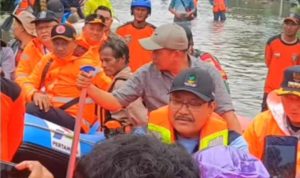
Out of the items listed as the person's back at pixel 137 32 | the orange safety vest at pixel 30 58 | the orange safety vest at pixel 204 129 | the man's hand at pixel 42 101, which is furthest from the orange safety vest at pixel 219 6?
the orange safety vest at pixel 204 129

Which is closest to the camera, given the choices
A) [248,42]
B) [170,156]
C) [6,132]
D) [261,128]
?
[170,156]

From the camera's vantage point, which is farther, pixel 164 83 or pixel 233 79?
pixel 233 79

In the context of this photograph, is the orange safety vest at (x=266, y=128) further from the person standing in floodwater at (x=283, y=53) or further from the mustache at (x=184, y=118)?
the person standing in floodwater at (x=283, y=53)

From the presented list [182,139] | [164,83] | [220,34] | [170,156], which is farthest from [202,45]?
[170,156]

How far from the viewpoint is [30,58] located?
222 inches

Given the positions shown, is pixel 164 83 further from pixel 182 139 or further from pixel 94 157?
pixel 94 157

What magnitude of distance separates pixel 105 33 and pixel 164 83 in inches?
107

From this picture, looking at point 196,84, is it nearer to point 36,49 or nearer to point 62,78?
point 62,78

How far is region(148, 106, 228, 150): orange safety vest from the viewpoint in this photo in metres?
3.29

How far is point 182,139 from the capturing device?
131 inches

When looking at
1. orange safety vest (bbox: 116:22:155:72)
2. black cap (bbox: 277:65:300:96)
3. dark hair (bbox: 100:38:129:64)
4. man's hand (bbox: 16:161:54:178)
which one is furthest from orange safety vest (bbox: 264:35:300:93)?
man's hand (bbox: 16:161:54:178)

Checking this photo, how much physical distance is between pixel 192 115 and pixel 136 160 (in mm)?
1767

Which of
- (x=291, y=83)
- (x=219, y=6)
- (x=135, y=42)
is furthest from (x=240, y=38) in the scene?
(x=291, y=83)

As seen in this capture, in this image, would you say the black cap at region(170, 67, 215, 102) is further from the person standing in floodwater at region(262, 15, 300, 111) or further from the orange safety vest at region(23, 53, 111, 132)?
the person standing in floodwater at region(262, 15, 300, 111)
